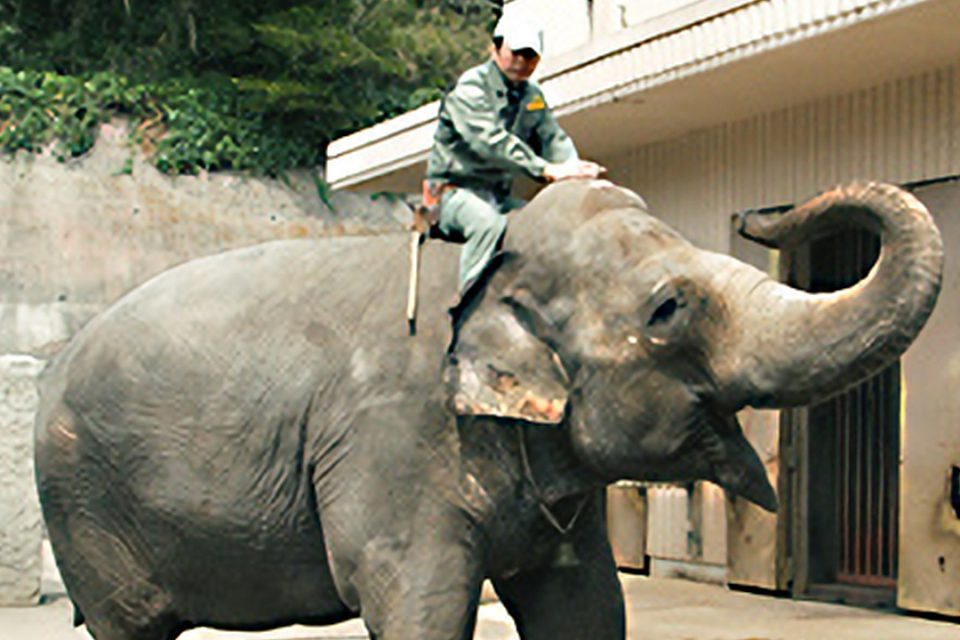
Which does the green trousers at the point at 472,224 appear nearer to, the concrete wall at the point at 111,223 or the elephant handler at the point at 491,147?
the elephant handler at the point at 491,147

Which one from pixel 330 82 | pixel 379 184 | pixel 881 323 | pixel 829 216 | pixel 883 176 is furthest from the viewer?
pixel 330 82

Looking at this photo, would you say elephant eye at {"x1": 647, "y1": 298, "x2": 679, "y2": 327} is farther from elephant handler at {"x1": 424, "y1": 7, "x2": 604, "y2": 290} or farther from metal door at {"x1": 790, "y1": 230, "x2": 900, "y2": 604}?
metal door at {"x1": 790, "y1": 230, "x2": 900, "y2": 604}

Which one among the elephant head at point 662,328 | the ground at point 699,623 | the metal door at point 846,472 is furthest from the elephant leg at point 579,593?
the metal door at point 846,472

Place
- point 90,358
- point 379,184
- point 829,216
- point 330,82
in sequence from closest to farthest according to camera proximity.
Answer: point 829,216
point 90,358
point 379,184
point 330,82

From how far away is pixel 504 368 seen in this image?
4332 millimetres

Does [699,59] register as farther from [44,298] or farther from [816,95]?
[44,298]

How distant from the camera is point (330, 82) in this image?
21453 mm

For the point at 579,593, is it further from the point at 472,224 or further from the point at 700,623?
the point at 700,623

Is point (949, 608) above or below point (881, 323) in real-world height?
below

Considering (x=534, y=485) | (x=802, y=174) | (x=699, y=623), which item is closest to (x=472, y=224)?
(x=534, y=485)

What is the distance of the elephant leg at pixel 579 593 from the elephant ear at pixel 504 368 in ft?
1.99

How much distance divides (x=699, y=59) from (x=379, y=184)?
18.2ft

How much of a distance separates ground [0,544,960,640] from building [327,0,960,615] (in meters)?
0.28

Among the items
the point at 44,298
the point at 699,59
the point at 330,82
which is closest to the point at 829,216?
the point at 699,59
